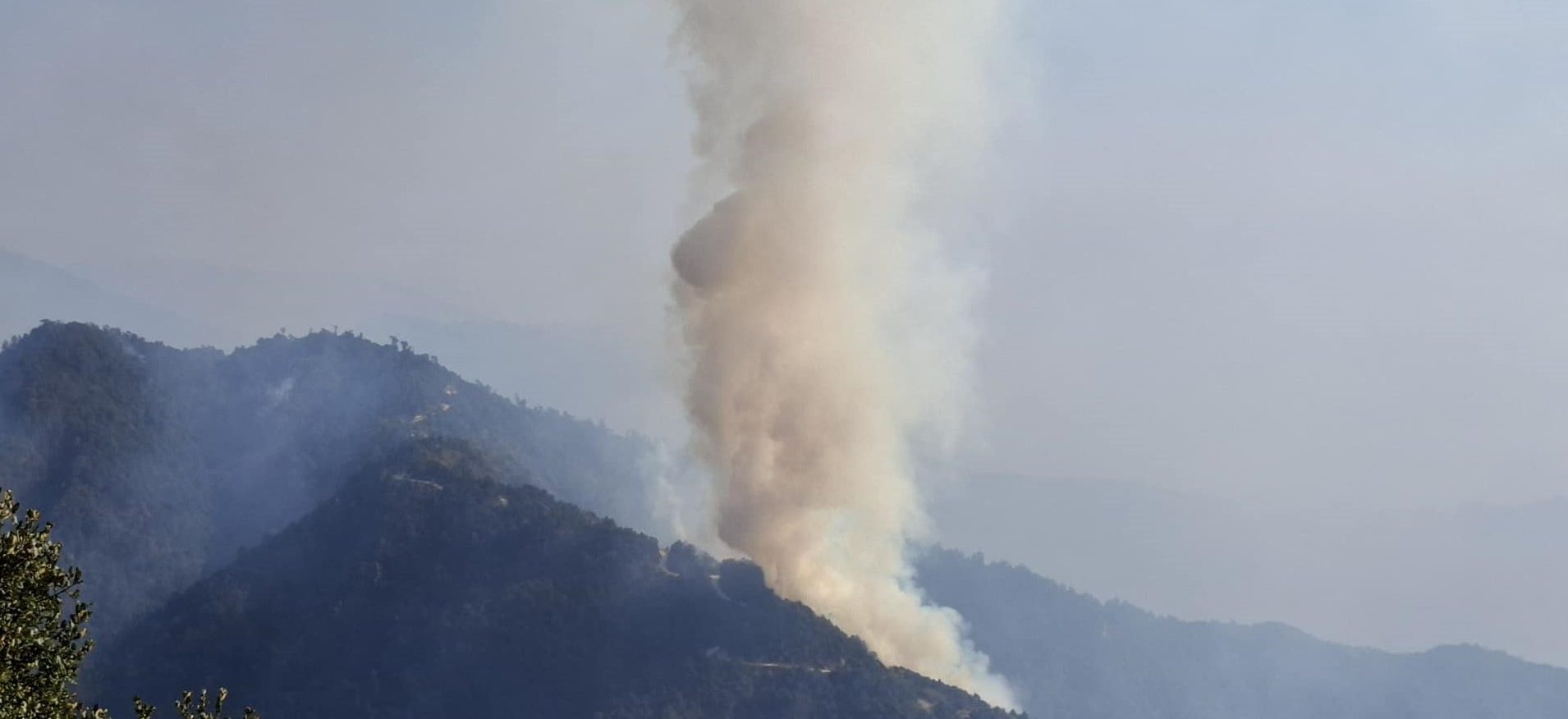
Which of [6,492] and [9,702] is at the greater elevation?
[6,492]

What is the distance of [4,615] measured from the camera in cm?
6625

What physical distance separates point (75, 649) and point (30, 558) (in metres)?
4.84

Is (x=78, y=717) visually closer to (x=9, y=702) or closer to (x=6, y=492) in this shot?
(x=9, y=702)

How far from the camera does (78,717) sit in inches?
2729

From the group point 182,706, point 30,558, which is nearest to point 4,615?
point 30,558

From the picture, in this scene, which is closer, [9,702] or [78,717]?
[9,702]

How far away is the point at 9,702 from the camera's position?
6500 centimetres

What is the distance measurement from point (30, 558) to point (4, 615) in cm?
238

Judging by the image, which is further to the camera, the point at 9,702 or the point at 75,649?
the point at 75,649

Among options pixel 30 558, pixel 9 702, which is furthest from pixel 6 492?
pixel 9 702

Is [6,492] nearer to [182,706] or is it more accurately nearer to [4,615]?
[4,615]

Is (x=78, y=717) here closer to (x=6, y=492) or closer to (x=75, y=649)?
(x=75, y=649)

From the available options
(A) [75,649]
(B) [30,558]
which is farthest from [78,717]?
(B) [30,558]

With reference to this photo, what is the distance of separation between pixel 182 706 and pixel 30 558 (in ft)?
27.5
